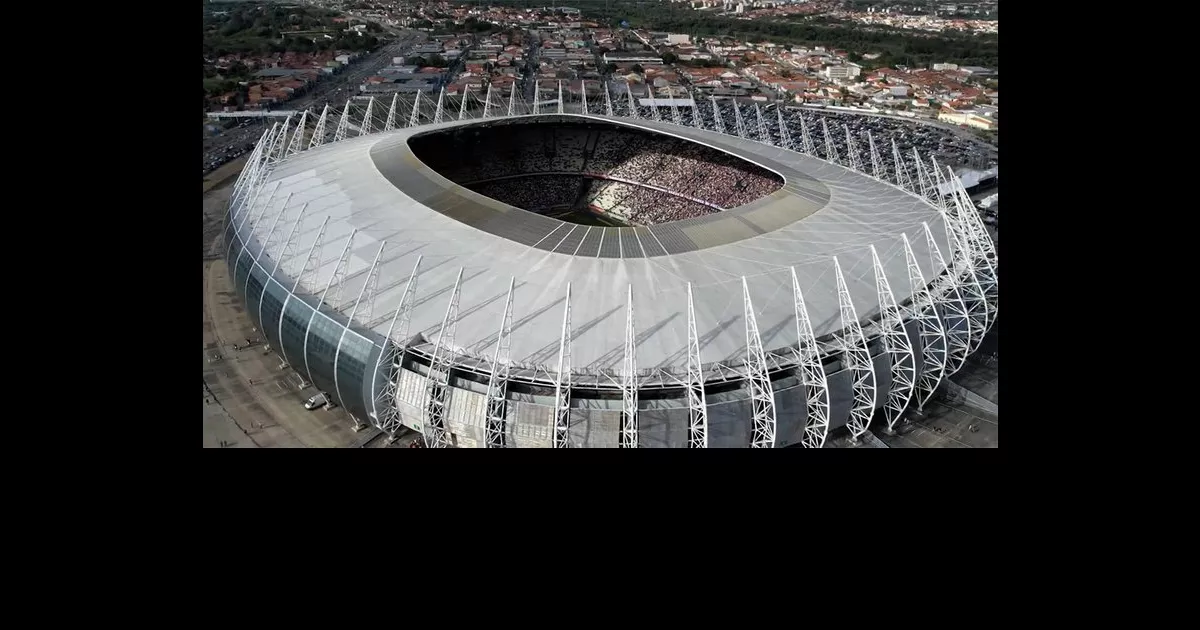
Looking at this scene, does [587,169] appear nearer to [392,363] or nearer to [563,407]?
[392,363]

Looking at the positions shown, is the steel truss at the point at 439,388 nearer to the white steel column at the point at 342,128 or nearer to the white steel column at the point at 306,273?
the white steel column at the point at 306,273

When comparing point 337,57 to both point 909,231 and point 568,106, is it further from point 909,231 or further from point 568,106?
point 909,231

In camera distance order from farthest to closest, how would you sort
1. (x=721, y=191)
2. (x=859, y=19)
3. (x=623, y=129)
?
(x=859, y=19) < (x=623, y=129) < (x=721, y=191)

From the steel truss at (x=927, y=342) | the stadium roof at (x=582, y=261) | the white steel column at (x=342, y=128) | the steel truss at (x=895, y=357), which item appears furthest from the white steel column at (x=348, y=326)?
the white steel column at (x=342, y=128)

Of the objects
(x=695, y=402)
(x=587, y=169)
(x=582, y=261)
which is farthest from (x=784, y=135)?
(x=695, y=402)

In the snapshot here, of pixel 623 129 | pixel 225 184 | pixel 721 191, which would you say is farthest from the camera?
pixel 225 184

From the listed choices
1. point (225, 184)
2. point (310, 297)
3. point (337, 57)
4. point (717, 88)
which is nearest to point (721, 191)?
point (310, 297)
